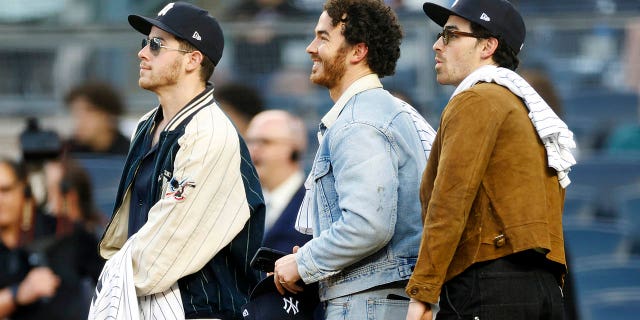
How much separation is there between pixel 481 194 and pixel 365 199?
0.41 m

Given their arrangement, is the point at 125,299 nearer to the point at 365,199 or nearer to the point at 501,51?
the point at 365,199

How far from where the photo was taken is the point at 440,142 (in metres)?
4.09

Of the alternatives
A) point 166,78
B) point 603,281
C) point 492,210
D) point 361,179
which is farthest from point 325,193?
point 603,281

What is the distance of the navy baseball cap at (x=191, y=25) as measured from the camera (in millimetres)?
4961

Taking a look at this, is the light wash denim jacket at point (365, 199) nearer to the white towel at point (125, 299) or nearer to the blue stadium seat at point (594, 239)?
the white towel at point (125, 299)

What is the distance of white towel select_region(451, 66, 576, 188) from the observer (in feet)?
13.4

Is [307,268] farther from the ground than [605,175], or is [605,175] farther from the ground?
[307,268]

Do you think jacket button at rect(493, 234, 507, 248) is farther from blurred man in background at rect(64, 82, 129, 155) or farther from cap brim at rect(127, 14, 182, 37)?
blurred man in background at rect(64, 82, 129, 155)

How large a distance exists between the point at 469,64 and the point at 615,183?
18.1 feet

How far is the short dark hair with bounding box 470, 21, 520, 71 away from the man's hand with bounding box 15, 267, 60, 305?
416cm

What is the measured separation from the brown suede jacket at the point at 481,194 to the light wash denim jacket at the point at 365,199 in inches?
9.8

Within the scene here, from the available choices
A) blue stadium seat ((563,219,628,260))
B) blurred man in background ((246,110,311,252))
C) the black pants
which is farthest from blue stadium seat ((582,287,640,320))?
the black pants

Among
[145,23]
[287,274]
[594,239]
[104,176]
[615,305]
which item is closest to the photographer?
[287,274]

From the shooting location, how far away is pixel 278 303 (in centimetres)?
452
